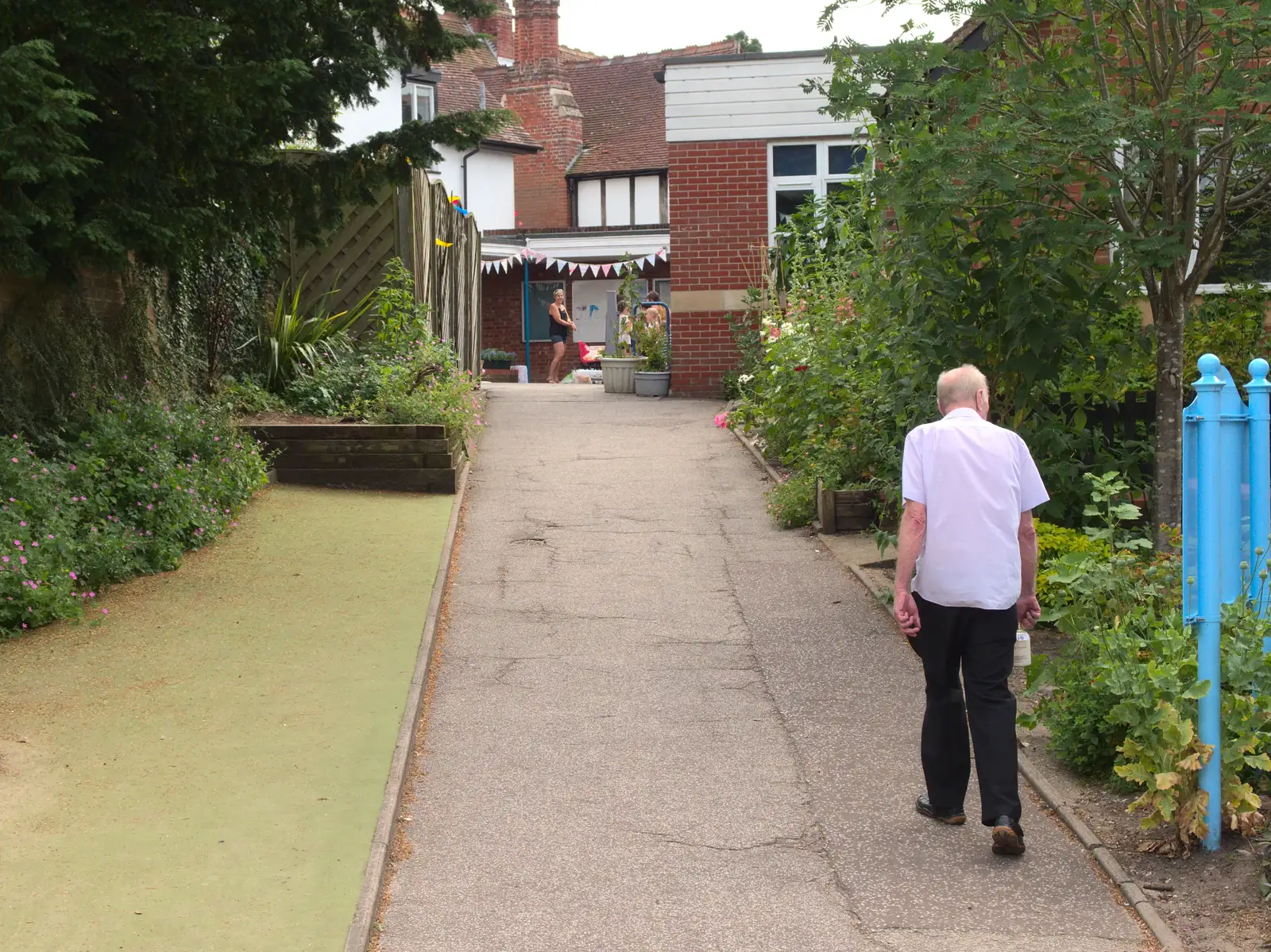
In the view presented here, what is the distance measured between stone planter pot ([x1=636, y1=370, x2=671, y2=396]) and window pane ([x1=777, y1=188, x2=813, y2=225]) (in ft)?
8.87

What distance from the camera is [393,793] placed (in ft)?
17.7

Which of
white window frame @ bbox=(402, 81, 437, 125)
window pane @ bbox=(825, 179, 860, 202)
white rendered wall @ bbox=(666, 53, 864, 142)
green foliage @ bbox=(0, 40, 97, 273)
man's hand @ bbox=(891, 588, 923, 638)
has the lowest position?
man's hand @ bbox=(891, 588, 923, 638)

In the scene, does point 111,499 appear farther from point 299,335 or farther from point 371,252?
point 371,252

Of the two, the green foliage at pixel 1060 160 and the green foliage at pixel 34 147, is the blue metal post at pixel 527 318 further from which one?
the green foliage at pixel 1060 160

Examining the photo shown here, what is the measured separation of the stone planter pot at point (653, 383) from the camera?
1984 centimetres

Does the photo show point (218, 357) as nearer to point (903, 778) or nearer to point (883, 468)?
point (883, 468)

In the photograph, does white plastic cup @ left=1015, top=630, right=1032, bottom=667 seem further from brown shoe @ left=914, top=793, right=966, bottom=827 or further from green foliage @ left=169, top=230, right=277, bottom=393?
green foliage @ left=169, top=230, right=277, bottom=393

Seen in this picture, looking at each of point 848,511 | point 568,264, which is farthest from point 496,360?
point 848,511

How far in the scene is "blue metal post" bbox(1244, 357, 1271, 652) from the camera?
4895mm

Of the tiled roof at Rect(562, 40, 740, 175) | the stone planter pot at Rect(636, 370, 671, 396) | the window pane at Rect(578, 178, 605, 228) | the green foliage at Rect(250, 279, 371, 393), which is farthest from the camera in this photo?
the window pane at Rect(578, 178, 605, 228)

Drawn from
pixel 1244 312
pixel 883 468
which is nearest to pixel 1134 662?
pixel 883 468

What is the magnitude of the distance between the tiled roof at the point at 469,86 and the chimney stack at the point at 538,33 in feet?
4.35

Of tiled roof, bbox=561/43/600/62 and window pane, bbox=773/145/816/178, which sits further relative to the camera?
tiled roof, bbox=561/43/600/62

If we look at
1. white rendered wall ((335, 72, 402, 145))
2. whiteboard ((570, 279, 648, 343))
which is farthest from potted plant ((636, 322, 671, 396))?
→ white rendered wall ((335, 72, 402, 145))
